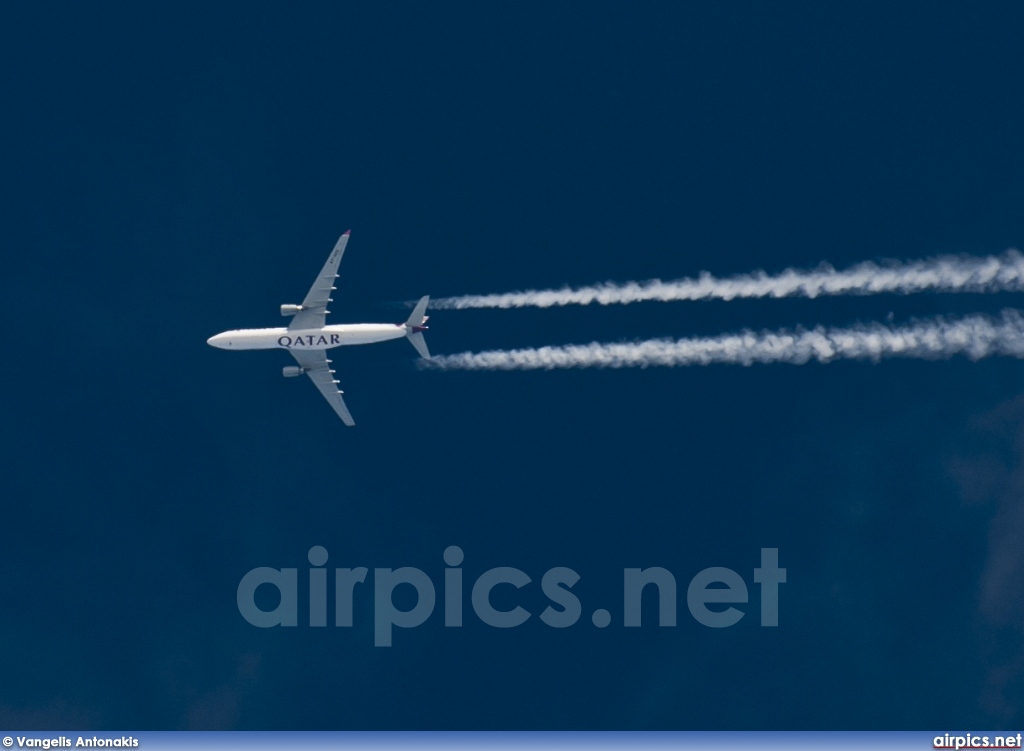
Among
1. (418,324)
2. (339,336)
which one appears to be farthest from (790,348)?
(339,336)

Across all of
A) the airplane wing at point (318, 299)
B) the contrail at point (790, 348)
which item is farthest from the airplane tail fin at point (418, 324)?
the airplane wing at point (318, 299)

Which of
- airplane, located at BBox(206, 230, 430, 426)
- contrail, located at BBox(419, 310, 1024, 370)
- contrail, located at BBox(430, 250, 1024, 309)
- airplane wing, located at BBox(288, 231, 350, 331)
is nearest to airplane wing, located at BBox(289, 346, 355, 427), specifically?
airplane, located at BBox(206, 230, 430, 426)

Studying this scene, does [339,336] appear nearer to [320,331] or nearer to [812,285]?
[320,331]

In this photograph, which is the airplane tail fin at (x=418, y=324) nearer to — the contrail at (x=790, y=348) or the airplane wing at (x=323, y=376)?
the contrail at (x=790, y=348)

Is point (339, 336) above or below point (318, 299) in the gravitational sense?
below

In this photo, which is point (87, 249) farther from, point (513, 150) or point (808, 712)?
point (808, 712)

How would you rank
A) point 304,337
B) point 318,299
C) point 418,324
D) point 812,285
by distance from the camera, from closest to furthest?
point 812,285, point 418,324, point 304,337, point 318,299

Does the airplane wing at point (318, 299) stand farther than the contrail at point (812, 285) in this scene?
Yes
